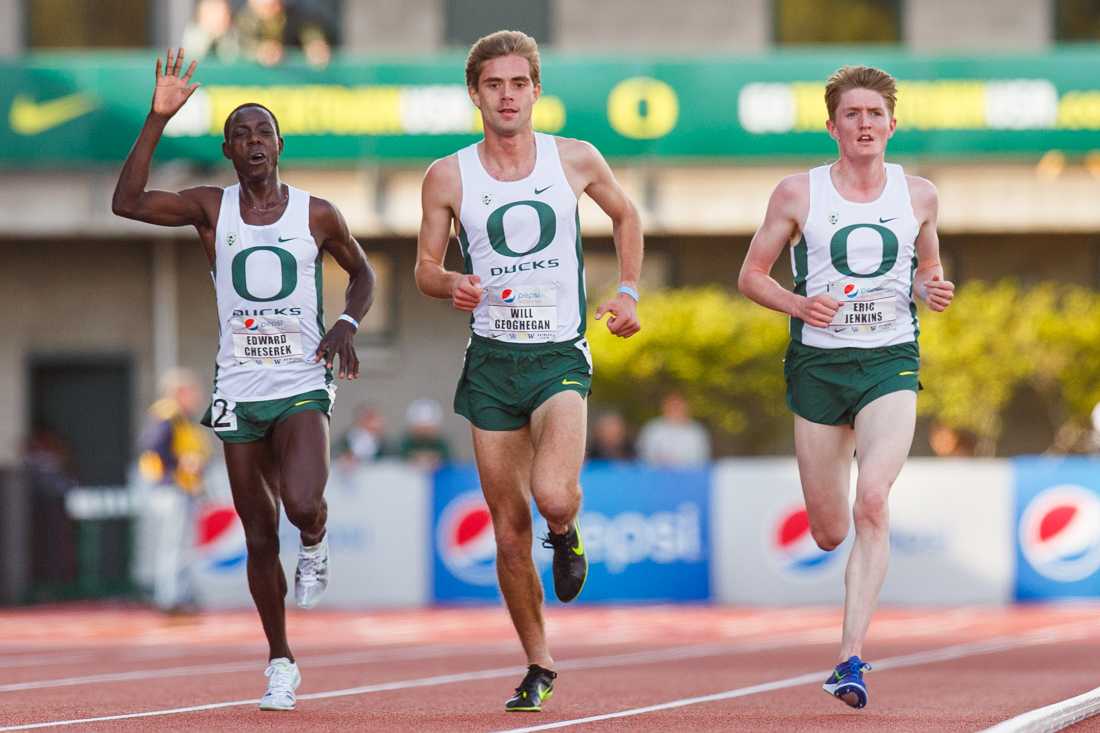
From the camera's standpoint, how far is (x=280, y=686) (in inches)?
352

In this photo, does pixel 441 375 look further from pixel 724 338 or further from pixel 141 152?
pixel 141 152

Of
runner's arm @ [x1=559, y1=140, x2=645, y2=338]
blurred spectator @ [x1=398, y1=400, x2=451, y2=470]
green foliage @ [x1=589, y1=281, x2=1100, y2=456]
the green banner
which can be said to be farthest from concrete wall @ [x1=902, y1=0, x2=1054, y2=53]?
runner's arm @ [x1=559, y1=140, x2=645, y2=338]

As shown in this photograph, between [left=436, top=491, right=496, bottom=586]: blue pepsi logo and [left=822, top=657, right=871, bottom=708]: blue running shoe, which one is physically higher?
[left=822, top=657, right=871, bottom=708]: blue running shoe

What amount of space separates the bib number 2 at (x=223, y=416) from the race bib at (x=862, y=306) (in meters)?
2.45

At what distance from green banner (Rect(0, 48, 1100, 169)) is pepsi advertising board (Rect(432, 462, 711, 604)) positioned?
6.73 meters

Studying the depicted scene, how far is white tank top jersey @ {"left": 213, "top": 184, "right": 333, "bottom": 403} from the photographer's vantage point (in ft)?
29.2

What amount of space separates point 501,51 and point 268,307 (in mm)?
1388

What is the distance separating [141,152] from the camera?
29.0ft

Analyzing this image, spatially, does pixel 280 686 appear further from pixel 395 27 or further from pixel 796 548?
pixel 395 27

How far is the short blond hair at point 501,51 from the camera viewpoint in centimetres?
867

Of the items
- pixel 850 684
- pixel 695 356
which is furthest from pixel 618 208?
pixel 695 356

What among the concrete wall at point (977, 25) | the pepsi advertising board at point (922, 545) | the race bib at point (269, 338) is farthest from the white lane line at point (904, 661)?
the concrete wall at point (977, 25)

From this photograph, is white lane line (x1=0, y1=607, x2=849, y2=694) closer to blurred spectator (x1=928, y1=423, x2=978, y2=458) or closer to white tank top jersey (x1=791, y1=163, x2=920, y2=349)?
blurred spectator (x1=928, y1=423, x2=978, y2=458)

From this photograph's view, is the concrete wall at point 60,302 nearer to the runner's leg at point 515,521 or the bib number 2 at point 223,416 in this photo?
the bib number 2 at point 223,416
